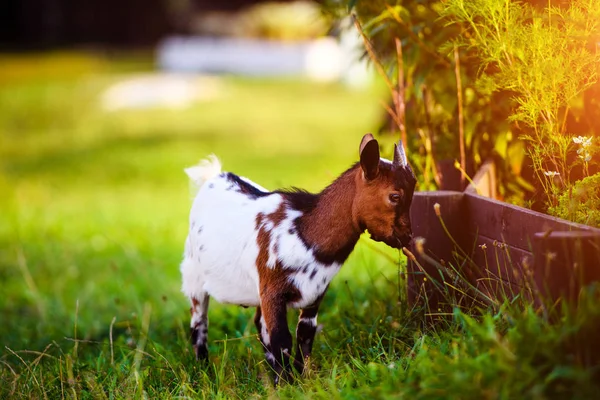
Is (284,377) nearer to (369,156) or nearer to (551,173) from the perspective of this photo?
(369,156)

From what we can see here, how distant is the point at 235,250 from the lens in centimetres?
414

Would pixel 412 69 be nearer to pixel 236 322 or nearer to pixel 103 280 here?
pixel 236 322

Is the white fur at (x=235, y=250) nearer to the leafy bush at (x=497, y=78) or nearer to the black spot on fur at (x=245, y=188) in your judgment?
the black spot on fur at (x=245, y=188)

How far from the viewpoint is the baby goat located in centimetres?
367

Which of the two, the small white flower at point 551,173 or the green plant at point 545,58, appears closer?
the small white flower at point 551,173

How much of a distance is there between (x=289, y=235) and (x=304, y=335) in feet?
1.72

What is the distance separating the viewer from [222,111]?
66.5 feet

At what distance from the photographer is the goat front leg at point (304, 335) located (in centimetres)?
409

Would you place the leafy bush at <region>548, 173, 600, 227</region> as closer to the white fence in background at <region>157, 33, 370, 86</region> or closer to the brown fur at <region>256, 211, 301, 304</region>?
the brown fur at <region>256, 211, 301, 304</region>

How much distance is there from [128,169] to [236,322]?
9468 millimetres

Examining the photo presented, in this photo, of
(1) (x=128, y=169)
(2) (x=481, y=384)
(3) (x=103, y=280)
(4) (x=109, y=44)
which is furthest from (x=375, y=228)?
(4) (x=109, y=44)

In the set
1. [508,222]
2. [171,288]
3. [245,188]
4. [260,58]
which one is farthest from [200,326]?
[260,58]

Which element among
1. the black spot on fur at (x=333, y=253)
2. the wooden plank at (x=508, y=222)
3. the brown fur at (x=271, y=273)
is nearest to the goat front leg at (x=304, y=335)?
the brown fur at (x=271, y=273)

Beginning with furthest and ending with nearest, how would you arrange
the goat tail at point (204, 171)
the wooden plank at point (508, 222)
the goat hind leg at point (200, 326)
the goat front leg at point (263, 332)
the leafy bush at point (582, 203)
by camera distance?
the goat tail at point (204, 171) < the goat hind leg at point (200, 326) < the goat front leg at point (263, 332) < the leafy bush at point (582, 203) < the wooden plank at point (508, 222)
